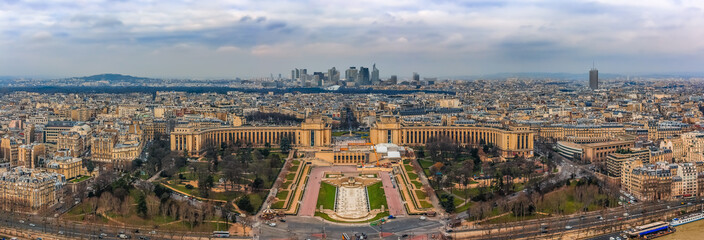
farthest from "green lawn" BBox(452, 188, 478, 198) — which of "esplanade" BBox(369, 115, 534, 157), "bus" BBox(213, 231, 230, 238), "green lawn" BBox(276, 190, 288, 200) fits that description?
"esplanade" BBox(369, 115, 534, 157)

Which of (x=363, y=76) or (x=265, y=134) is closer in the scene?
(x=265, y=134)

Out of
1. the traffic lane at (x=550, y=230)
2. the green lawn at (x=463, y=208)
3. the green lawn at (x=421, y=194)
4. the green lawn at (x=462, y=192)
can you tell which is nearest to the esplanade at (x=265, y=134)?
the green lawn at (x=421, y=194)

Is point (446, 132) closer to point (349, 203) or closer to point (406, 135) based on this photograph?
point (406, 135)

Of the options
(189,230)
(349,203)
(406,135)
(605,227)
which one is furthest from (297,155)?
(605,227)

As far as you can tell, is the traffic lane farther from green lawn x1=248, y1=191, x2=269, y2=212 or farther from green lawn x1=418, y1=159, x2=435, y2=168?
green lawn x1=418, y1=159, x2=435, y2=168

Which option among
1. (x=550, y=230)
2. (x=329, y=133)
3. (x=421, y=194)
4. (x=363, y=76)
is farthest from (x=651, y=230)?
(x=363, y=76)

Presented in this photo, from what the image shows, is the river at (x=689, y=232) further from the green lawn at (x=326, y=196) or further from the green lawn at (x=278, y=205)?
the green lawn at (x=278, y=205)

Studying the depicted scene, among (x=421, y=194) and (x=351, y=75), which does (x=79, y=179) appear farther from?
(x=351, y=75)
